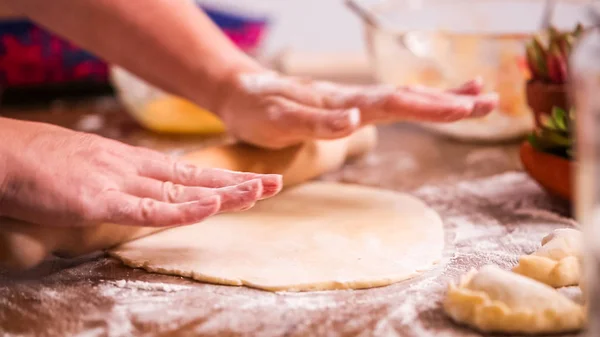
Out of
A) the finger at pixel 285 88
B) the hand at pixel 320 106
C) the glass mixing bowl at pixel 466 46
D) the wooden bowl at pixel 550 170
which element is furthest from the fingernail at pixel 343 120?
the glass mixing bowl at pixel 466 46

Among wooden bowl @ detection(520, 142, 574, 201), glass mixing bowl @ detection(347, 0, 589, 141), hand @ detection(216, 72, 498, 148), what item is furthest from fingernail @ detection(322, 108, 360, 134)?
glass mixing bowl @ detection(347, 0, 589, 141)

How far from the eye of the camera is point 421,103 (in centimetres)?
119

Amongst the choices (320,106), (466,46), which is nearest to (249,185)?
(320,106)

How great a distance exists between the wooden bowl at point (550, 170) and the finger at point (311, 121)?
1.08ft

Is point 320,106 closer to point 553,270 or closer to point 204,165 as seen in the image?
point 204,165

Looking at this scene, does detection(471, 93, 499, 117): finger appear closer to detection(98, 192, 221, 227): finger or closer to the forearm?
the forearm

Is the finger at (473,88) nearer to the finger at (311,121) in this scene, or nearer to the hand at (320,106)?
the hand at (320,106)

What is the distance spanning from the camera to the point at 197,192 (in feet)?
3.16

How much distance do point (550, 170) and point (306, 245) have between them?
47 cm

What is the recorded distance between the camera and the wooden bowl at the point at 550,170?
45.6 inches

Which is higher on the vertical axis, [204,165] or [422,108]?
[422,108]

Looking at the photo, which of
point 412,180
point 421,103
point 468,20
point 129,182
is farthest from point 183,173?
point 468,20

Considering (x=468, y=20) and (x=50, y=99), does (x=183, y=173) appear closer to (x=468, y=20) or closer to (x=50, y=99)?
(x=468, y=20)

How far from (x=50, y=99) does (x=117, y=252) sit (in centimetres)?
126
